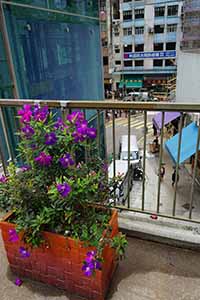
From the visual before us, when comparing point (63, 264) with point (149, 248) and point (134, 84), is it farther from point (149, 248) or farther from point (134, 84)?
point (134, 84)

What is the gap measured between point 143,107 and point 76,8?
3.91 m

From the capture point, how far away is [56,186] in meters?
0.99

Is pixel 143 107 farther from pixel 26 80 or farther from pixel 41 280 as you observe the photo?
pixel 26 80

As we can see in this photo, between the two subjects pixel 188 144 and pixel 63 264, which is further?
pixel 188 144

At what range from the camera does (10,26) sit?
2.79 metres

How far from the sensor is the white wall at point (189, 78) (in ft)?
25.2

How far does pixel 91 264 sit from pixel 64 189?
0.33 metres

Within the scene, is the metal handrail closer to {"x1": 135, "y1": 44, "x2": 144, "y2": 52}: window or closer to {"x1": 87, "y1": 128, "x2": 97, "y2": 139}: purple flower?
{"x1": 87, "y1": 128, "x2": 97, "y2": 139}: purple flower

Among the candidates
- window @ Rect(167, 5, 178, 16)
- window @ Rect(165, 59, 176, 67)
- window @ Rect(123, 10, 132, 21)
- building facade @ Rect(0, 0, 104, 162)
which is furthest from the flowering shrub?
window @ Rect(123, 10, 132, 21)

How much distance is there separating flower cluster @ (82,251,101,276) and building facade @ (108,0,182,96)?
2131 centimetres

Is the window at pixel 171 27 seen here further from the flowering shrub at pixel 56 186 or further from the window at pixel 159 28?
the flowering shrub at pixel 56 186

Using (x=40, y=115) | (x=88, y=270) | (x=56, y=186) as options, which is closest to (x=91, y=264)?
(x=88, y=270)

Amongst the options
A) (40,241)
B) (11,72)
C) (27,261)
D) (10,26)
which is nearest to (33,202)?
(40,241)

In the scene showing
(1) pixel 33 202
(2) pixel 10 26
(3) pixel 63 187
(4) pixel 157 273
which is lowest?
(4) pixel 157 273
